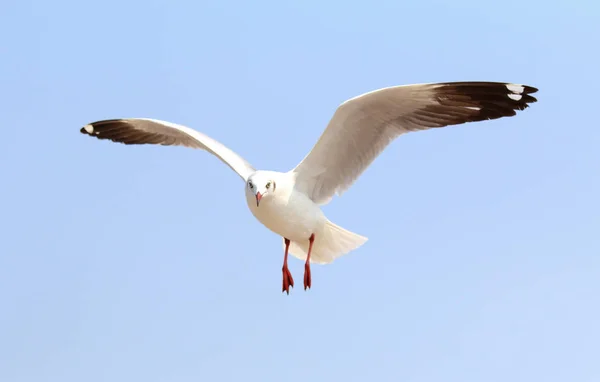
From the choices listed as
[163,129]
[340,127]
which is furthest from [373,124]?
[163,129]

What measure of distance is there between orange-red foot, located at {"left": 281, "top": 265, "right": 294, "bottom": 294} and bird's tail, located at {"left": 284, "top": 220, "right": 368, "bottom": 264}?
315 mm

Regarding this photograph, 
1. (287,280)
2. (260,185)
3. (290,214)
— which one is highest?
(260,185)

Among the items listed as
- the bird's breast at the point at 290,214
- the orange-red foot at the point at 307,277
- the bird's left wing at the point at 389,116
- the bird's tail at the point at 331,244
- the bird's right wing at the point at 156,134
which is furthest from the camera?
the bird's right wing at the point at 156,134

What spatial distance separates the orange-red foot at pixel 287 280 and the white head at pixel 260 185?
3.14 feet

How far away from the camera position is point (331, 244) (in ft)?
31.1

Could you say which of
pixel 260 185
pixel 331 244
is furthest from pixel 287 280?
pixel 260 185

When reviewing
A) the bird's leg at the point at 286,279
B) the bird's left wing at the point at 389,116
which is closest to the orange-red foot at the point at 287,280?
the bird's leg at the point at 286,279

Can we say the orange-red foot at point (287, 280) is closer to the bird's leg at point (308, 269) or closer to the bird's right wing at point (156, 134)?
the bird's leg at point (308, 269)

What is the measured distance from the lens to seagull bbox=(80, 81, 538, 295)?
8.48 metres

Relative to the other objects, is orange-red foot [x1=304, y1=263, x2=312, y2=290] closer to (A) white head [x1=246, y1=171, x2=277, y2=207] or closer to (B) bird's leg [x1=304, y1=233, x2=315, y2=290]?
(B) bird's leg [x1=304, y1=233, x2=315, y2=290]

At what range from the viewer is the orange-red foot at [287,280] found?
30.0ft

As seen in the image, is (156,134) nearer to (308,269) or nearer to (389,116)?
(308,269)

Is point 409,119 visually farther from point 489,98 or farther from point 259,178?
point 259,178

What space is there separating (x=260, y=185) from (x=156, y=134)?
105 inches
